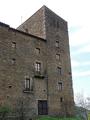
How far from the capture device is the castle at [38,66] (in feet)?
94.3

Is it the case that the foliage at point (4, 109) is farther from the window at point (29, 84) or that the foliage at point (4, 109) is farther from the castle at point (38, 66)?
the window at point (29, 84)

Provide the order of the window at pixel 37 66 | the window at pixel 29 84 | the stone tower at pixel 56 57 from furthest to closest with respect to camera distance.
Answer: the stone tower at pixel 56 57
the window at pixel 37 66
the window at pixel 29 84

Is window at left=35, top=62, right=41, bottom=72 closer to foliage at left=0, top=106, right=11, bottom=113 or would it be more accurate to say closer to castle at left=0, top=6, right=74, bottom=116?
castle at left=0, top=6, right=74, bottom=116

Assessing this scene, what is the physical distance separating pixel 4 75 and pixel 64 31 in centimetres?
1589

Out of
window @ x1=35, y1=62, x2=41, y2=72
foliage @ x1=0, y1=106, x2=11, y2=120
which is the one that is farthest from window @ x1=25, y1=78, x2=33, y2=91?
foliage @ x1=0, y1=106, x2=11, y2=120

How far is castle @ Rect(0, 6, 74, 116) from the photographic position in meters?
28.7

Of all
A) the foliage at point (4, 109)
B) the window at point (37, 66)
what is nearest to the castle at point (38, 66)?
the window at point (37, 66)

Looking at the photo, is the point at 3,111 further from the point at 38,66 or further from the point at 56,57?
the point at 56,57

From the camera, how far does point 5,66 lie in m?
28.3

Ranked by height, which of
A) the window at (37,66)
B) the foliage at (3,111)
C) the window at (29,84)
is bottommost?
the foliage at (3,111)

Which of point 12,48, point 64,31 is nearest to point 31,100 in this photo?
point 12,48

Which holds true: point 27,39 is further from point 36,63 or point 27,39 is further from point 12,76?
point 12,76

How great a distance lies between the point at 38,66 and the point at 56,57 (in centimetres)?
446

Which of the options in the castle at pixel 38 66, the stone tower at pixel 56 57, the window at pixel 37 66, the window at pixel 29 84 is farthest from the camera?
the stone tower at pixel 56 57
